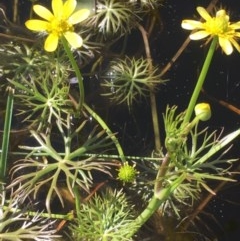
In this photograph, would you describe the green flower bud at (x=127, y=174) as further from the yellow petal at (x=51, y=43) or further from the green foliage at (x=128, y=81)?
the yellow petal at (x=51, y=43)

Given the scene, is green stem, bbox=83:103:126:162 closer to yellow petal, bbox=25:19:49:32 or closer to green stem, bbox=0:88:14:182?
green stem, bbox=0:88:14:182

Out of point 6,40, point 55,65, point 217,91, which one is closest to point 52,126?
point 55,65

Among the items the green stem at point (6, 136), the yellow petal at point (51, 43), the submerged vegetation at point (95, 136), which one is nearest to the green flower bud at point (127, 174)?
the submerged vegetation at point (95, 136)

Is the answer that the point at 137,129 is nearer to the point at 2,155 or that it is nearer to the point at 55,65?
the point at 55,65

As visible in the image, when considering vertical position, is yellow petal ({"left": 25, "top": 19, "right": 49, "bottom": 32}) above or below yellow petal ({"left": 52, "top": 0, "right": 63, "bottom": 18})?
below

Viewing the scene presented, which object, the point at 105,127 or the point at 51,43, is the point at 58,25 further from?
the point at 105,127

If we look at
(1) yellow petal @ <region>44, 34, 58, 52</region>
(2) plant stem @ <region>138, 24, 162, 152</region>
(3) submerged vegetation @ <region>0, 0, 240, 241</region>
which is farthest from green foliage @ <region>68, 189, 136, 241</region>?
(1) yellow petal @ <region>44, 34, 58, 52</region>

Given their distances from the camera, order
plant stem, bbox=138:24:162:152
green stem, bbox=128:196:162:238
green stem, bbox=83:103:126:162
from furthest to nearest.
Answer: plant stem, bbox=138:24:162:152
green stem, bbox=83:103:126:162
green stem, bbox=128:196:162:238
